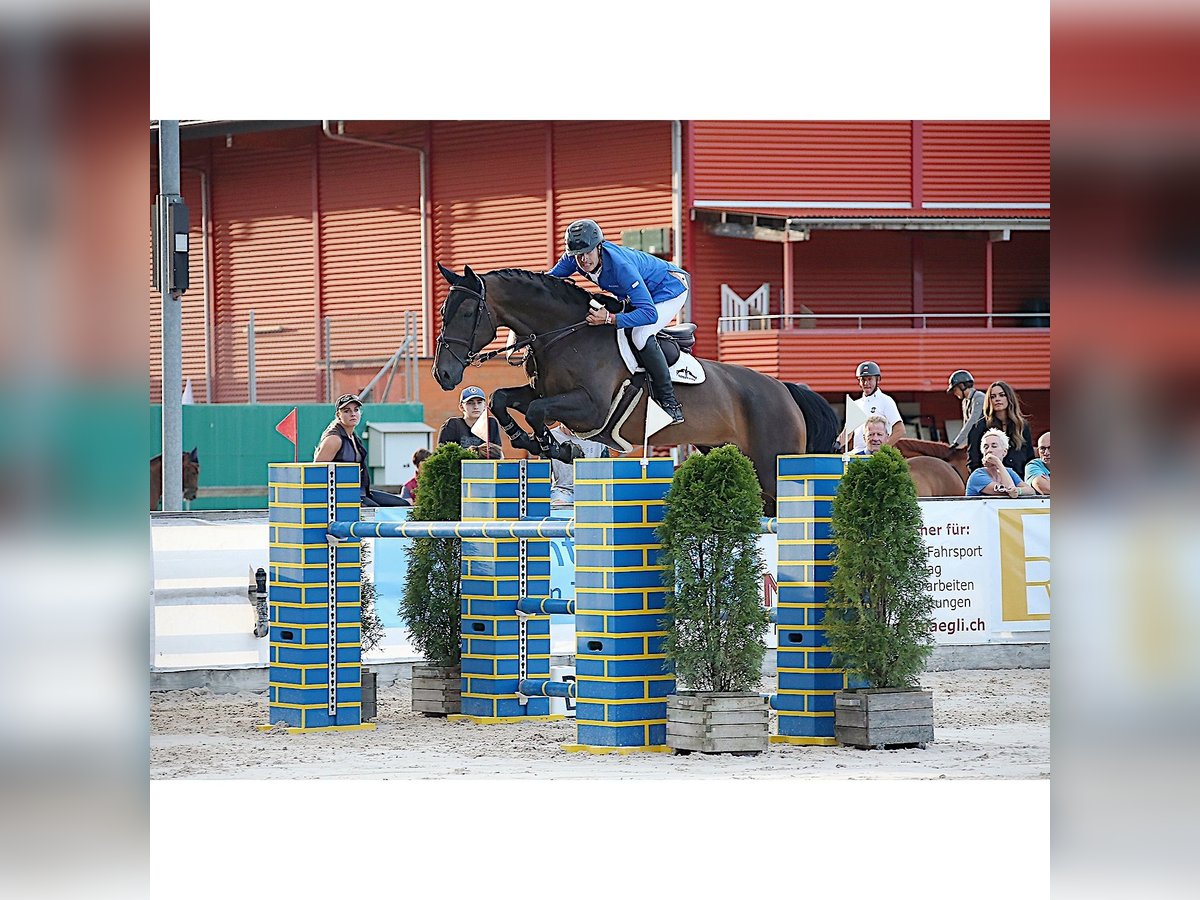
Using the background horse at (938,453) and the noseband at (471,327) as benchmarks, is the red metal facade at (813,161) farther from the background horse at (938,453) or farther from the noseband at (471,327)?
the noseband at (471,327)

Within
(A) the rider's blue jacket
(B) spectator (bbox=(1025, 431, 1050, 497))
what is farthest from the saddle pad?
(B) spectator (bbox=(1025, 431, 1050, 497))

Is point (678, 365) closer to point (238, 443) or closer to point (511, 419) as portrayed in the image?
point (511, 419)

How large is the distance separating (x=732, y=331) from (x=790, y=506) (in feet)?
57.6

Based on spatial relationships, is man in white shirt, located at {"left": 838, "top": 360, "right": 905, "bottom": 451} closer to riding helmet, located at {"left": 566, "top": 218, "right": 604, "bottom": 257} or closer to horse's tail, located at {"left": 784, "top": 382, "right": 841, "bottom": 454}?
horse's tail, located at {"left": 784, "top": 382, "right": 841, "bottom": 454}

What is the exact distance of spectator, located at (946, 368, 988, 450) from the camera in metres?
12.4

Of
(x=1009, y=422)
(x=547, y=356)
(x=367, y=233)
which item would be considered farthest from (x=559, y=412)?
(x=367, y=233)

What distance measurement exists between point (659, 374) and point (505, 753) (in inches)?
111

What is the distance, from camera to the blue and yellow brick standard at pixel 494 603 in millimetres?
8711

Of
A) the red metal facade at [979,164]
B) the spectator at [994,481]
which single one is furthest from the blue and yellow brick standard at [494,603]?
the red metal facade at [979,164]

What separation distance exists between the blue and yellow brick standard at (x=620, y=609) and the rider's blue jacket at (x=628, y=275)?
1.67 meters

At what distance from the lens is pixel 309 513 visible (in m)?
8.53

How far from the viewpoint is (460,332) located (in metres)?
8.69
